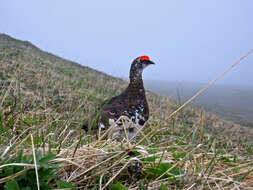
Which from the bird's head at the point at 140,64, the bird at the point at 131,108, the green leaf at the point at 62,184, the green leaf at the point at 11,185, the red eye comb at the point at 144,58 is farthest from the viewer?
the red eye comb at the point at 144,58

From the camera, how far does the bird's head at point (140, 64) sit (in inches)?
171

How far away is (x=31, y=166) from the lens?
1.11 meters

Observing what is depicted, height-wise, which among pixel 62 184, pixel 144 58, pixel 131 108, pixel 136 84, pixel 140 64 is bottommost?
pixel 62 184

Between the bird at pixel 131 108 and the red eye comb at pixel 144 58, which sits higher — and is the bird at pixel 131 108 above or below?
below

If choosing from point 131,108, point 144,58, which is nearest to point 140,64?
point 144,58

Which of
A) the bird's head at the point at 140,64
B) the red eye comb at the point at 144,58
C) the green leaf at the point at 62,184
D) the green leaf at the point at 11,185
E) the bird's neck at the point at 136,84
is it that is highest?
the red eye comb at the point at 144,58

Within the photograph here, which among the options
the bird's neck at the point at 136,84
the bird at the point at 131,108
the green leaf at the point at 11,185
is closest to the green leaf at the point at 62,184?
the green leaf at the point at 11,185

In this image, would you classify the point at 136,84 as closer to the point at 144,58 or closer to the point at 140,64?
the point at 140,64

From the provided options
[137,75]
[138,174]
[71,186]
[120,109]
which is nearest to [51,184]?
[71,186]

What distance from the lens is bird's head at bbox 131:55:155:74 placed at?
4.35 m

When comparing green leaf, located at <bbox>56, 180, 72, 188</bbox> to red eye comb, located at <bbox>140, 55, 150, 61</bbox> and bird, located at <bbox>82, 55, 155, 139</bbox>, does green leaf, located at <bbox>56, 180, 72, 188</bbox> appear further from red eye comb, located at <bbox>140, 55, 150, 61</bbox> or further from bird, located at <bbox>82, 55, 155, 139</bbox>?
red eye comb, located at <bbox>140, 55, 150, 61</bbox>

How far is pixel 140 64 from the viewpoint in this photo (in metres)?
4.42

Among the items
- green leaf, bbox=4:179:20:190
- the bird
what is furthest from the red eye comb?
green leaf, bbox=4:179:20:190

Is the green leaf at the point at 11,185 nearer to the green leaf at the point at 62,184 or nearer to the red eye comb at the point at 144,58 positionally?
the green leaf at the point at 62,184
